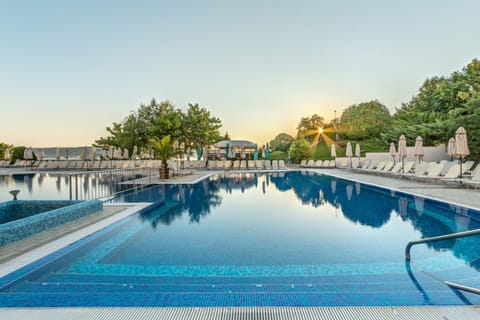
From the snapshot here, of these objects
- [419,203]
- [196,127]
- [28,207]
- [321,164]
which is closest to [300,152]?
[321,164]

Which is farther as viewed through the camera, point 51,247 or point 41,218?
point 41,218

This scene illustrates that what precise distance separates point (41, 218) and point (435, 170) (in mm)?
13347

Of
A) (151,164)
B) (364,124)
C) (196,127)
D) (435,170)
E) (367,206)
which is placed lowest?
(367,206)

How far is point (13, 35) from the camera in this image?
1455cm

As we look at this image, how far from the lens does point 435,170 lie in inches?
450

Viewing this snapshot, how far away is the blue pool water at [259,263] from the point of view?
2525 mm

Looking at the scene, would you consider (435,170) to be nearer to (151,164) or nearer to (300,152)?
(300,152)

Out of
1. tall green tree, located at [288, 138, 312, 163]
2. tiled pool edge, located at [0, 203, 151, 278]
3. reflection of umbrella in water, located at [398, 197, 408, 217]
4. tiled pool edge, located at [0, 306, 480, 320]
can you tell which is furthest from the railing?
tall green tree, located at [288, 138, 312, 163]

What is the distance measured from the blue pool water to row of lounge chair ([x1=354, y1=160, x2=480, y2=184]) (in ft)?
16.3

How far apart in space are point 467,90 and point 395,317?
21.9m

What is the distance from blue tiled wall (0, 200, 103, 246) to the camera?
11.8 feet

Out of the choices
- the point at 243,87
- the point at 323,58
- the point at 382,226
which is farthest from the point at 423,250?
the point at 243,87

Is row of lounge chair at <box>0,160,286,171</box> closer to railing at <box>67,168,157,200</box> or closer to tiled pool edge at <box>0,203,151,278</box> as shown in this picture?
railing at <box>67,168,157,200</box>

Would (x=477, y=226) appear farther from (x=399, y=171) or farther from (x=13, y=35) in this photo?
(x=13, y=35)
